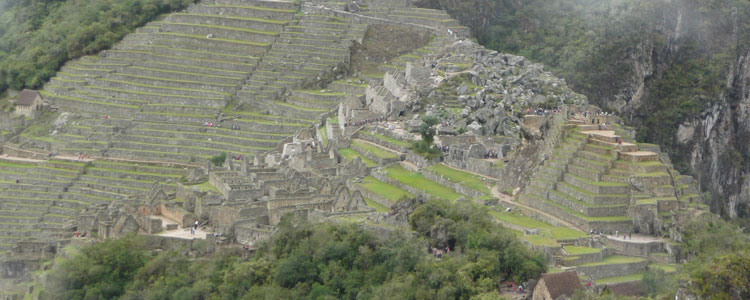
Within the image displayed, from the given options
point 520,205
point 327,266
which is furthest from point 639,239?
point 327,266

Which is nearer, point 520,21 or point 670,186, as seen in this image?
point 670,186

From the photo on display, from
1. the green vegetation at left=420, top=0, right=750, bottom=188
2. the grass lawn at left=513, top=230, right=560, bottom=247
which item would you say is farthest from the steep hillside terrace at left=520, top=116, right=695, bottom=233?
the green vegetation at left=420, top=0, right=750, bottom=188

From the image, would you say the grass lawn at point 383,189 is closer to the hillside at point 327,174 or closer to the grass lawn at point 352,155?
the hillside at point 327,174

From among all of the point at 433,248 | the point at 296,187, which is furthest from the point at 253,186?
the point at 433,248

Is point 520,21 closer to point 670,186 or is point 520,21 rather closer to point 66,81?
point 66,81

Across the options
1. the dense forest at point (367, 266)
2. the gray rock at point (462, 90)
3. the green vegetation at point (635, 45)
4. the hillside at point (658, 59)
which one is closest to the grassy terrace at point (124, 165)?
the gray rock at point (462, 90)

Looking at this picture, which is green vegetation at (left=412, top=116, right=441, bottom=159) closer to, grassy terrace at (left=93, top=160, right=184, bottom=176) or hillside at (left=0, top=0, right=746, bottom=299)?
hillside at (left=0, top=0, right=746, bottom=299)
